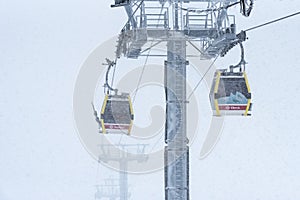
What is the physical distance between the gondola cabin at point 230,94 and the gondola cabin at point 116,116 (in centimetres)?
100

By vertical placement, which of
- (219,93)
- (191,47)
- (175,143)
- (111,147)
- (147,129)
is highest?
(111,147)

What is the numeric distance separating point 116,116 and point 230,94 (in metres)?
1.32

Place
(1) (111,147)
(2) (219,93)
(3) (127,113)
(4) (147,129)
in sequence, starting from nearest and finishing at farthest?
(2) (219,93), (3) (127,113), (4) (147,129), (1) (111,147)

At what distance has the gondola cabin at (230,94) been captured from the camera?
564cm

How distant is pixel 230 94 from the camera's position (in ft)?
18.8

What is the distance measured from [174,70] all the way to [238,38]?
0.79 m

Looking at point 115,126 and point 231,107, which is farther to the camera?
point 115,126

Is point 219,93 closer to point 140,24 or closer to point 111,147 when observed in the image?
point 140,24

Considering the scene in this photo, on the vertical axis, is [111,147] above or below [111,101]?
above

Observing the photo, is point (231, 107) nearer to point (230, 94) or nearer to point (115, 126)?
point (230, 94)

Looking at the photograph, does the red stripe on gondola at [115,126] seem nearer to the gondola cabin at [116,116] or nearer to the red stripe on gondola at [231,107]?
the gondola cabin at [116,116]

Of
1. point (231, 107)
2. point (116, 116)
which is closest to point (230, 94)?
point (231, 107)

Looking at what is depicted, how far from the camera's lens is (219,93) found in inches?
224

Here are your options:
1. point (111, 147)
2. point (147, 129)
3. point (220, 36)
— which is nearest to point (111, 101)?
point (220, 36)
